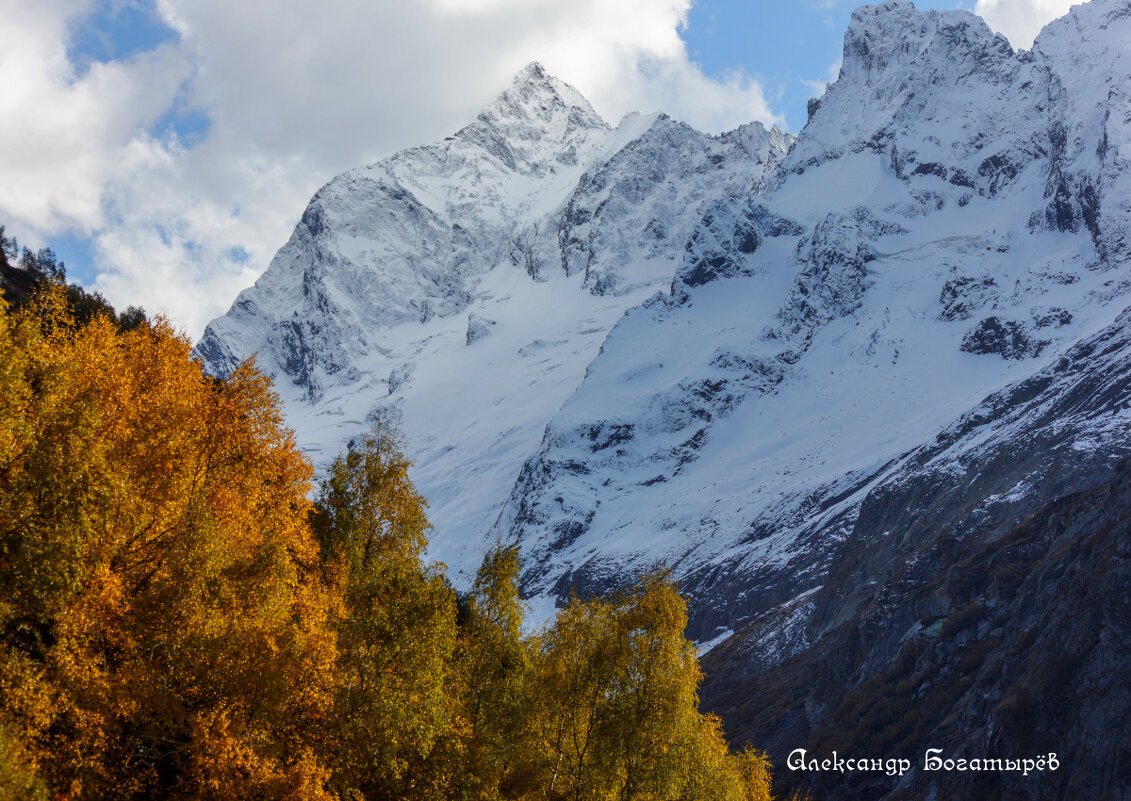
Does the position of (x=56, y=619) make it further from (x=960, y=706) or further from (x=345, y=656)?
(x=960, y=706)

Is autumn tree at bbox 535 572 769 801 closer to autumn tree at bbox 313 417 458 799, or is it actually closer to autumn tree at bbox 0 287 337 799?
autumn tree at bbox 313 417 458 799

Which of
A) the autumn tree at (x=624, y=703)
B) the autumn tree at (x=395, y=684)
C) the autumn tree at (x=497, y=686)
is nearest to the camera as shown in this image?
the autumn tree at (x=395, y=684)

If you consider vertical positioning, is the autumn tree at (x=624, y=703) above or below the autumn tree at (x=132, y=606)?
below

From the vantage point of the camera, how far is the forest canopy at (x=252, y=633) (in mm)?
20375

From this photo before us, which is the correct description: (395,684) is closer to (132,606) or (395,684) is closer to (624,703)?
(132,606)

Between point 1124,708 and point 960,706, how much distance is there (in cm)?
2052

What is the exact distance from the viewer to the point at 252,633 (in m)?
23.4

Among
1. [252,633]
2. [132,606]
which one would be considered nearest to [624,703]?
[252,633]

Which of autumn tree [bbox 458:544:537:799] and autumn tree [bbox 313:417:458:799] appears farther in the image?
autumn tree [bbox 458:544:537:799]

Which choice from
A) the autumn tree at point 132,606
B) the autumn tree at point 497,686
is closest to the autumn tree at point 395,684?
the autumn tree at point 132,606

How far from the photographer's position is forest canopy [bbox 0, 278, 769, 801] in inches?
802

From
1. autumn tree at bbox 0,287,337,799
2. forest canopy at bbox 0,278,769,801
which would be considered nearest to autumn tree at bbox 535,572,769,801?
forest canopy at bbox 0,278,769,801

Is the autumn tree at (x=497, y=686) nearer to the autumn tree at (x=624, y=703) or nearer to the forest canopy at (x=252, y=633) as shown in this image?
the forest canopy at (x=252, y=633)

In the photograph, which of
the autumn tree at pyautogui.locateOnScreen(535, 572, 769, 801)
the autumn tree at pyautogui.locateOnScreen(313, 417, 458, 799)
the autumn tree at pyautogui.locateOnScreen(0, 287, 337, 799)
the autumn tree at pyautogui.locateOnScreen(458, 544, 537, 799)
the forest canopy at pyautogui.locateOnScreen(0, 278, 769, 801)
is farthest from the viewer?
the autumn tree at pyautogui.locateOnScreen(535, 572, 769, 801)
